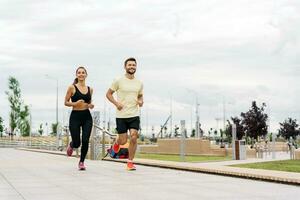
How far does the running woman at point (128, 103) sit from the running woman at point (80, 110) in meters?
0.45

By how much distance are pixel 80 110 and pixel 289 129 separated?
67.3 m

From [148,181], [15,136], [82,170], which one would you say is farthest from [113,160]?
[15,136]

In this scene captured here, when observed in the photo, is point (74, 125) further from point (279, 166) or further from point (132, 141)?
point (279, 166)

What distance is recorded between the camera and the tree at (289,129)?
72.6 meters

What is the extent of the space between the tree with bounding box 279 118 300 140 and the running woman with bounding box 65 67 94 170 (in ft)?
216

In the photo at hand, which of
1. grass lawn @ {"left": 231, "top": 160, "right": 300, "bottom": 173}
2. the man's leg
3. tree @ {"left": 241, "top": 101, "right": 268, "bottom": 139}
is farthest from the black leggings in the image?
tree @ {"left": 241, "top": 101, "right": 268, "bottom": 139}

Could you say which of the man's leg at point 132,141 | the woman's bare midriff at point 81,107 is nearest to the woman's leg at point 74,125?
the woman's bare midriff at point 81,107

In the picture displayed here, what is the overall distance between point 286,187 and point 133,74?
165 inches

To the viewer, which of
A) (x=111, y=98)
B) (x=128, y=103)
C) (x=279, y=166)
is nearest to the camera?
(x=128, y=103)

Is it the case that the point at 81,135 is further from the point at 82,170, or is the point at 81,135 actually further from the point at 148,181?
the point at 148,181

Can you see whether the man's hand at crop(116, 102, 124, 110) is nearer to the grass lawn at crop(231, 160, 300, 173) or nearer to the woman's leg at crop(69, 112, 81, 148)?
the woman's leg at crop(69, 112, 81, 148)

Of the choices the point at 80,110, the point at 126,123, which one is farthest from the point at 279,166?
the point at 80,110

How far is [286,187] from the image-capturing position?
6359mm

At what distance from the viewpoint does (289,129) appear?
239ft
